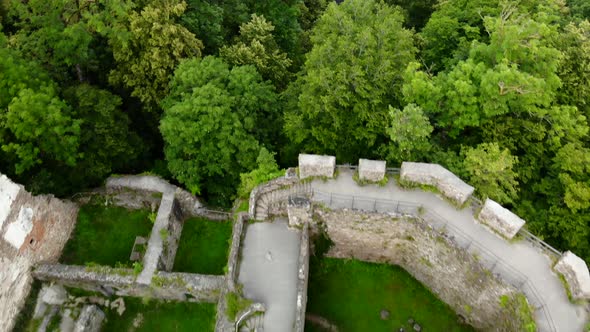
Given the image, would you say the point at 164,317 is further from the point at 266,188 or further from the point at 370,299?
the point at 370,299

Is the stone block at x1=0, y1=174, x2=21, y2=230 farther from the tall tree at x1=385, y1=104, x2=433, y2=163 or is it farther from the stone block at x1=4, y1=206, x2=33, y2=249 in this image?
the tall tree at x1=385, y1=104, x2=433, y2=163

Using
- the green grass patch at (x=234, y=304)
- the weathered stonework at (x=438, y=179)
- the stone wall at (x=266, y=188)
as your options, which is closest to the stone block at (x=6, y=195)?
the green grass patch at (x=234, y=304)

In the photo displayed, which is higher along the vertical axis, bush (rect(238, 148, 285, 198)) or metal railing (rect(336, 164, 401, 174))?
metal railing (rect(336, 164, 401, 174))

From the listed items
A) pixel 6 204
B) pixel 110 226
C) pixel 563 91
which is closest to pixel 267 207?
pixel 110 226

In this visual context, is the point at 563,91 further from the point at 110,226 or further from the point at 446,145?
the point at 110,226

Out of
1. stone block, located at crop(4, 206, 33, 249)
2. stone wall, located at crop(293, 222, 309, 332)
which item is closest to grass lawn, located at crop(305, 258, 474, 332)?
stone wall, located at crop(293, 222, 309, 332)

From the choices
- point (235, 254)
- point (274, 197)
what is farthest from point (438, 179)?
point (235, 254)
